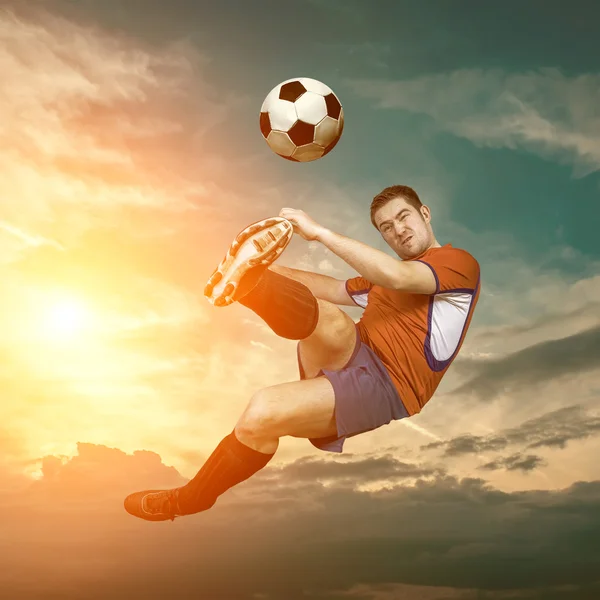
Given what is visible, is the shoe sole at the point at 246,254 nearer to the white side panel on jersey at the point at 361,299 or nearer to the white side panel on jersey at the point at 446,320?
the white side panel on jersey at the point at 446,320

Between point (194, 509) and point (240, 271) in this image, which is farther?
point (194, 509)

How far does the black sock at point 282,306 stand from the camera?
562 cm

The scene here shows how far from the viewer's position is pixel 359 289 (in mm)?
7000

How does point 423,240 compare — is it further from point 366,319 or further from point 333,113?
point 333,113

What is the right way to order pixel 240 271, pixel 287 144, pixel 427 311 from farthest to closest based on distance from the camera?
pixel 287 144, pixel 427 311, pixel 240 271

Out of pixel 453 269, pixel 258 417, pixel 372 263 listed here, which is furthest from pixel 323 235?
pixel 258 417

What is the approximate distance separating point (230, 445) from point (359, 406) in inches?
43.5

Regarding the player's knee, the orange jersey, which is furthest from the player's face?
the player's knee

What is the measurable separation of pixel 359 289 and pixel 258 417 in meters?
2.03

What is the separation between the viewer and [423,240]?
6.38 meters

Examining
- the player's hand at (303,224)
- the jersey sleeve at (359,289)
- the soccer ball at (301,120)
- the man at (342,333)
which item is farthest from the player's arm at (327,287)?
the player's hand at (303,224)

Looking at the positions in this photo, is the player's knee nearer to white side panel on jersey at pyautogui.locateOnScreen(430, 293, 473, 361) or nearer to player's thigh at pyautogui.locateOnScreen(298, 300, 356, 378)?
player's thigh at pyautogui.locateOnScreen(298, 300, 356, 378)

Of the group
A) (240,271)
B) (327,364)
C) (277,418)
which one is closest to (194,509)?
(277,418)

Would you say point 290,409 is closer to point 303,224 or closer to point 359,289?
point 303,224
